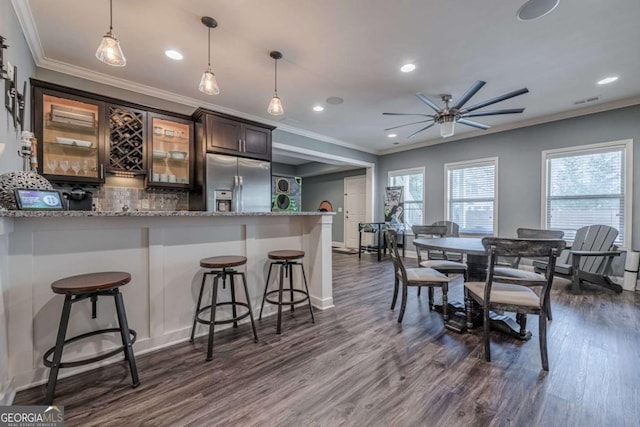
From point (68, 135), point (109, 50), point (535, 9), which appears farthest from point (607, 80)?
point (68, 135)

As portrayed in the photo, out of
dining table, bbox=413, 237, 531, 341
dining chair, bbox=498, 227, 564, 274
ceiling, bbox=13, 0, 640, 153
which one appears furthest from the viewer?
dining chair, bbox=498, 227, 564, 274

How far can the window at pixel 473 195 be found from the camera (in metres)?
5.29

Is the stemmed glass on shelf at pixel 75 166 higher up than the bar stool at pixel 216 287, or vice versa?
the stemmed glass on shelf at pixel 75 166

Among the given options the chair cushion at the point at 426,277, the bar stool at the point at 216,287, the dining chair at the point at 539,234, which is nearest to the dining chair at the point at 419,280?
the chair cushion at the point at 426,277

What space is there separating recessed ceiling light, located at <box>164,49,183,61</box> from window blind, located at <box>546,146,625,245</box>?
19.0 feet

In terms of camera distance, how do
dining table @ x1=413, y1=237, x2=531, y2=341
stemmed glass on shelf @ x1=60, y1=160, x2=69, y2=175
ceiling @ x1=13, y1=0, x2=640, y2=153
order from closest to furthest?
ceiling @ x1=13, y1=0, x2=640, y2=153 → dining table @ x1=413, y1=237, x2=531, y2=341 → stemmed glass on shelf @ x1=60, y1=160, x2=69, y2=175

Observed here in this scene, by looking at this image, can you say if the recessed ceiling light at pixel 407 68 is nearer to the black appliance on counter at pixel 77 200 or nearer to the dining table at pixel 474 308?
the dining table at pixel 474 308

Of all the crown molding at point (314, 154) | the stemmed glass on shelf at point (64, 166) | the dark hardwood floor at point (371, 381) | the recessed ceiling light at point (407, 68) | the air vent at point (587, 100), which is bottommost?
the dark hardwood floor at point (371, 381)

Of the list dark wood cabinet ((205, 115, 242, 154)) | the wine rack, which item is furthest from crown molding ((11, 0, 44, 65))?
dark wood cabinet ((205, 115, 242, 154))

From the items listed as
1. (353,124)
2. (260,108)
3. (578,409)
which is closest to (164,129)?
(260,108)

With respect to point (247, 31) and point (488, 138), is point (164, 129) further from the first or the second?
point (488, 138)

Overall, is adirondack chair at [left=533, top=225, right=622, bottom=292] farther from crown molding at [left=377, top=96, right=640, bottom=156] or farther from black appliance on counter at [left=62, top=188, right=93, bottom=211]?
black appliance on counter at [left=62, top=188, right=93, bottom=211]

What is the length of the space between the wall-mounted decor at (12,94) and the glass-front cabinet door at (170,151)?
1257mm

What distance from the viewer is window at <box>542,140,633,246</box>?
12.9ft
